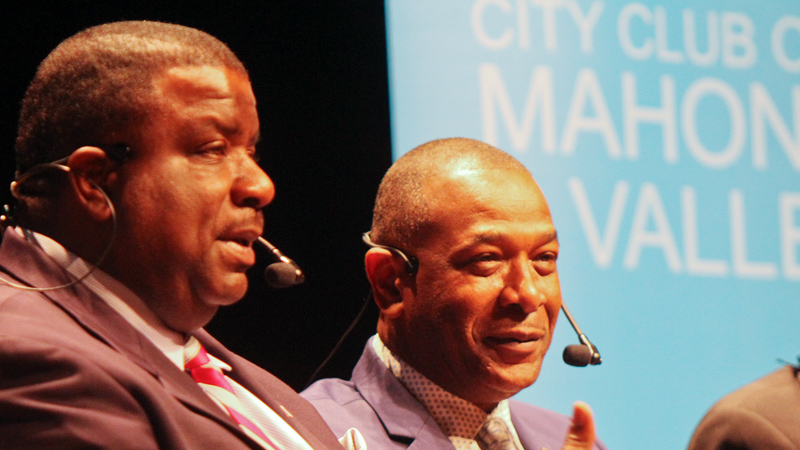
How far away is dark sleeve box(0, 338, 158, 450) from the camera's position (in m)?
1.24

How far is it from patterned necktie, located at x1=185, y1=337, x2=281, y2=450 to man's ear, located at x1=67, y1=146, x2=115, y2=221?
29 centimetres

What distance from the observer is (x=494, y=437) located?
7.77 ft

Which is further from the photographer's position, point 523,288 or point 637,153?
point 637,153

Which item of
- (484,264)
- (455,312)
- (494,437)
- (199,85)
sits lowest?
(494,437)

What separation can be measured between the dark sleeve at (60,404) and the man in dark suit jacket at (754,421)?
1502mm

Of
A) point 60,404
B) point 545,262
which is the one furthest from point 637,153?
point 60,404

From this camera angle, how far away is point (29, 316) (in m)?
1.38

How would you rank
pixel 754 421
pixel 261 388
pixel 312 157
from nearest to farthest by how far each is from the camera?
pixel 261 388, pixel 754 421, pixel 312 157

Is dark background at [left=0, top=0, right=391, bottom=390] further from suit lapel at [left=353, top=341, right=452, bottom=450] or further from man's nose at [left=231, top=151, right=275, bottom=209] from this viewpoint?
man's nose at [left=231, top=151, right=275, bottom=209]

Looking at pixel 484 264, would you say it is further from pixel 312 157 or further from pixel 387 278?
pixel 312 157

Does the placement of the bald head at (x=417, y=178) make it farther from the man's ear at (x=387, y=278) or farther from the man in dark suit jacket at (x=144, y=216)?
the man in dark suit jacket at (x=144, y=216)

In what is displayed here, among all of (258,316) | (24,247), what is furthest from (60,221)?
(258,316)

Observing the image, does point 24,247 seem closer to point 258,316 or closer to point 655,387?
point 258,316

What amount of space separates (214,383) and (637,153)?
2.02 m
